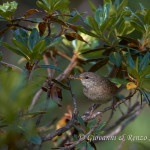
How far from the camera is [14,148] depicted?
0.49m

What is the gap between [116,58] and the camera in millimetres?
1747

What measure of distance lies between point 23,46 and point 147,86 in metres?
0.77

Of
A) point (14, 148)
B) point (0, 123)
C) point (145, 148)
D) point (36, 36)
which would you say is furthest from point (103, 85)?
point (14, 148)

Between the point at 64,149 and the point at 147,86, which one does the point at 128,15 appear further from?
the point at 64,149

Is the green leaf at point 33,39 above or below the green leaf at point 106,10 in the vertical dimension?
below

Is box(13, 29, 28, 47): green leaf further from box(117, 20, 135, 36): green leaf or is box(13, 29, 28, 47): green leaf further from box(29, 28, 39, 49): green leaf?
box(117, 20, 135, 36): green leaf

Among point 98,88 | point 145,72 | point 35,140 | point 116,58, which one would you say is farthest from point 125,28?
point 35,140

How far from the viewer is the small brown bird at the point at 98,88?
2453 millimetres

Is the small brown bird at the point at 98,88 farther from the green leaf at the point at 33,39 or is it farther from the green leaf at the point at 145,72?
the green leaf at the point at 33,39

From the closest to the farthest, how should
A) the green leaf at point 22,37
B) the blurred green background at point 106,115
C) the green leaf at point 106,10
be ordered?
1. the green leaf at point 22,37
2. the green leaf at point 106,10
3. the blurred green background at point 106,115

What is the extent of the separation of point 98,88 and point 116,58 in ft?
3.02

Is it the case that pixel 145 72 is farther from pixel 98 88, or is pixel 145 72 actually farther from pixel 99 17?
pixel 98 88

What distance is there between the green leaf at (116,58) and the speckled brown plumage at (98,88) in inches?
28.9

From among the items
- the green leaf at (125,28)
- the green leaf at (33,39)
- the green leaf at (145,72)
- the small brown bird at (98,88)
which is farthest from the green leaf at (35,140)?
the small brown bird at (98,88)
